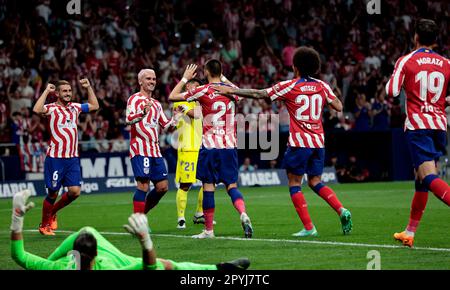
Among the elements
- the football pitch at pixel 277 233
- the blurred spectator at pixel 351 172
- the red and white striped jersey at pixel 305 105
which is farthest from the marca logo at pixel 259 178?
the red and white striped jersey at pixel 305 105

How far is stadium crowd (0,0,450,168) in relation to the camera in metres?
27.1

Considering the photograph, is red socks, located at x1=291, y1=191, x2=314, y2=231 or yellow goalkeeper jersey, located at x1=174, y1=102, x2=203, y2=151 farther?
yellow goalkeeper jersey, located at x1=174, y1=102, x2=203, y2=151

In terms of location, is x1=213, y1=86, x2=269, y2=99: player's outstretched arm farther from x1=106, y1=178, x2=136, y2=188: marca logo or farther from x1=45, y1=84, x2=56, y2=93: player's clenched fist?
x1=106, y1=178, x2=136, y2=188: marca logo

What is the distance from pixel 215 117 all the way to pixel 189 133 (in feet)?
10.8

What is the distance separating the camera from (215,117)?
13422 millimetres

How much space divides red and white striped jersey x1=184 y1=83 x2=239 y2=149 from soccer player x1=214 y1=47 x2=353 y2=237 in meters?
0.41

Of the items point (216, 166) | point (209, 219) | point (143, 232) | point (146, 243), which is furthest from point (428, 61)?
point (143, 232)

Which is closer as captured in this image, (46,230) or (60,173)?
(46,230)

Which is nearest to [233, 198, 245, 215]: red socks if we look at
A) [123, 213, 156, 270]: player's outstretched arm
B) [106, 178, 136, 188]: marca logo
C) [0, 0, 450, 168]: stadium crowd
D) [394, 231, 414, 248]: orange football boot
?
[394, 231, 414, 248]: orange football boot

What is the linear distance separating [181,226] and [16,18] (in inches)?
621

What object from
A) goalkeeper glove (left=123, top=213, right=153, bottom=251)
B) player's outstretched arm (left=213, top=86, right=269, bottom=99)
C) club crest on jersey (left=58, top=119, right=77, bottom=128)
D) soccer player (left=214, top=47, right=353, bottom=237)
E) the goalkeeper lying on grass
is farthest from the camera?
club crest on jersey (left=58, top=119, right=77, bottom=128)

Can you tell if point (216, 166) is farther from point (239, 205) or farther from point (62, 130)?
point (62, 130)

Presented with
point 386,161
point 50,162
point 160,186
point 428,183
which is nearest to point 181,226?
point 160,186

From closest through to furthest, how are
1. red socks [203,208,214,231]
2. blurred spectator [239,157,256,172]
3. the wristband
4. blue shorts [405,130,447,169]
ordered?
1. the wristband
2. blue shorts [405,130,447,169]
3. red socks [203,208,214,231]
4. blurred spectator [239,157,256,172]
